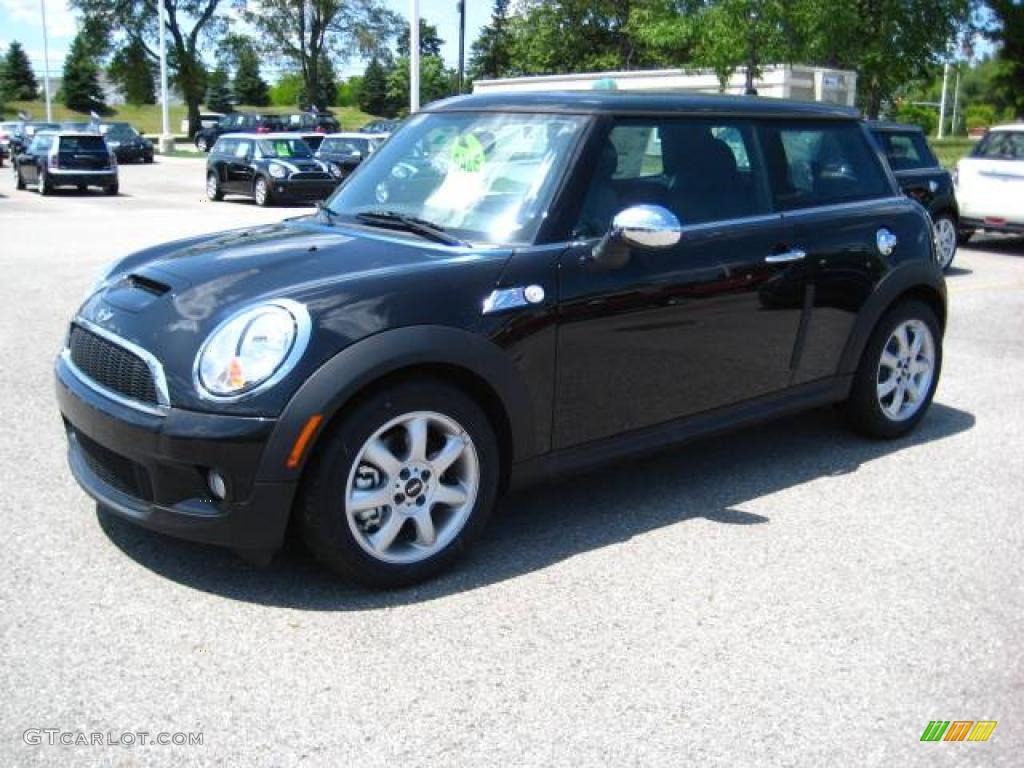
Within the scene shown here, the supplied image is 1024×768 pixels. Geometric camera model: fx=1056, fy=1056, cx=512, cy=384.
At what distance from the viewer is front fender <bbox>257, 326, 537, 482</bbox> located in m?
3.25

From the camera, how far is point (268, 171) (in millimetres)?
21547

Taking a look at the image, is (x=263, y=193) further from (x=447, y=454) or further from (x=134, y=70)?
(x=134, y=70)

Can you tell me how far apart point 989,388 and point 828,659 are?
415cm

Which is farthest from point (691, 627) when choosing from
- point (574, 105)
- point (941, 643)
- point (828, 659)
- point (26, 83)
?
point (26, 83)

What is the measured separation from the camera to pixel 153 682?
3012 millimetres

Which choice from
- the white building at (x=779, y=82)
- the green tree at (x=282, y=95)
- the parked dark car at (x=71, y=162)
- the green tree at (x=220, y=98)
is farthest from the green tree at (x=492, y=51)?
the parked dark car at (x=71, y=162)

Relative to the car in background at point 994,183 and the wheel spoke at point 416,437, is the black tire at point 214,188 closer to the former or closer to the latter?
the car in background at point 994,183

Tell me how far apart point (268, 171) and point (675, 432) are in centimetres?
1864

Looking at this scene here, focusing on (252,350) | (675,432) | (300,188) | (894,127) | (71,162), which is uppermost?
(894,127)

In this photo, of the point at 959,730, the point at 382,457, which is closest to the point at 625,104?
the point at 382,457

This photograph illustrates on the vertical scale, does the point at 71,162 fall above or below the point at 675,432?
above

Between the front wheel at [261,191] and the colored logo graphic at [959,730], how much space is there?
66.3 feet

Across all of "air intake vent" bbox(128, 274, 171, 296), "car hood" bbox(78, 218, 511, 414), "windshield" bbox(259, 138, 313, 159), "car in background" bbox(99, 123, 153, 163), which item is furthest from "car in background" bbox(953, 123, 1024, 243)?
"car in background" bbox(99, 123, 153, 163)

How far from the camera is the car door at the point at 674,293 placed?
13.0ft
